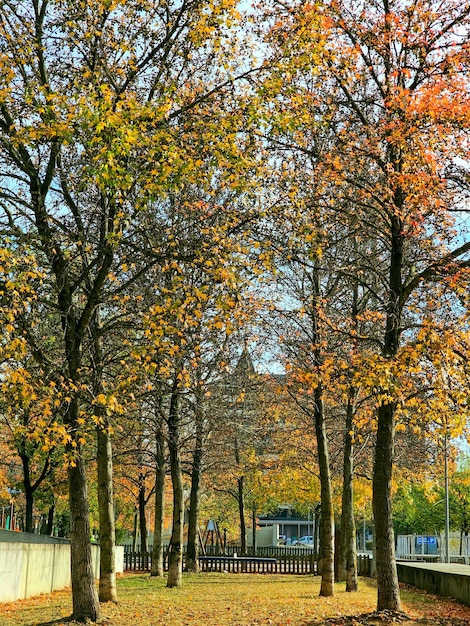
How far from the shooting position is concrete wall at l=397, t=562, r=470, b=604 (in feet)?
59.8

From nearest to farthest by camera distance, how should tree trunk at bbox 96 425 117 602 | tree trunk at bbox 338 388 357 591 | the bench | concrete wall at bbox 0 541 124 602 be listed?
concrete wall at bbox 0 541 124 602 < tree trunk at bbox 96 425 117 602 < tree trunk at bbox 338 388 357 591 < the bench

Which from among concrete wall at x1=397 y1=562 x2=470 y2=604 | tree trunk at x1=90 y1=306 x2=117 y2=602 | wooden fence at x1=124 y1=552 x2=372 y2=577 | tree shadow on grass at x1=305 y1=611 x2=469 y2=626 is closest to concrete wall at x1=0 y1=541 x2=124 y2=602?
tree trunk at x1=90 y1=306 x2=117 y2=602

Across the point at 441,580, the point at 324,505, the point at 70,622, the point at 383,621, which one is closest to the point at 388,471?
the point at 383,621

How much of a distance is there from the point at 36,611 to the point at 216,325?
265 inches

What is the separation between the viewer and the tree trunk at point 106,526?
15438 millimetres

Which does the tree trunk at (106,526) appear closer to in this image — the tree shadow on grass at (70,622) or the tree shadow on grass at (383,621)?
the tree shadow on grass at (70,622)

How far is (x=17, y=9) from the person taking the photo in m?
11.7

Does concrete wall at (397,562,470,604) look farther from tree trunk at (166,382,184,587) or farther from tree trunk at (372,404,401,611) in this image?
tree trunk at (166,382,184,587)

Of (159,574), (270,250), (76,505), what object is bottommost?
(159,574)

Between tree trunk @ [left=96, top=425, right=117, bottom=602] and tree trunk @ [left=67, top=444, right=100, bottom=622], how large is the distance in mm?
3398

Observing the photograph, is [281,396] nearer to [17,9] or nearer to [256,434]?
[256,434]

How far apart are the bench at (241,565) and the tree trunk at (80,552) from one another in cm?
2332

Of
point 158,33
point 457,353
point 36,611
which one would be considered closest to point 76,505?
point 36,611

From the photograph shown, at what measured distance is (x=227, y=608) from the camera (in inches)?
598
